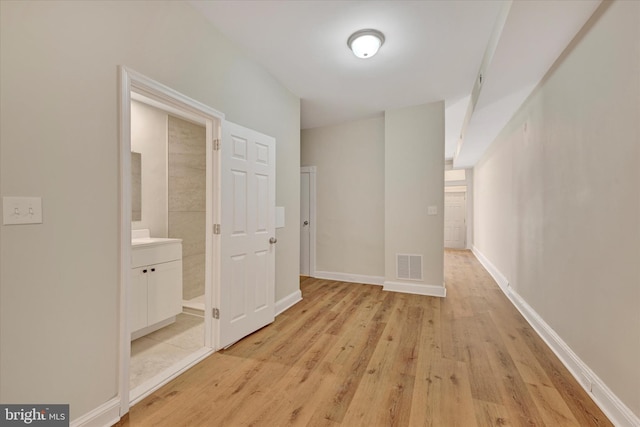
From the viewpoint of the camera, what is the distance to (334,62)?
9.43ft

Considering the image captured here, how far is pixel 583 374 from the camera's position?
73.3 inches

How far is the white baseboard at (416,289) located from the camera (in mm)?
3875

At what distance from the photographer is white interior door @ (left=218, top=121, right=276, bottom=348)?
94.7 inches

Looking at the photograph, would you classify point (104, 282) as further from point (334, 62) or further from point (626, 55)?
point (626, 55)

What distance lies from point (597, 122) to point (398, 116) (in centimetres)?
260

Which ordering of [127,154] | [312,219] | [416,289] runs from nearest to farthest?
[127,154] → [416,289] → [312,219]

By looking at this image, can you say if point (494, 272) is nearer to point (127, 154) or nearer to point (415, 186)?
point (415, 186)

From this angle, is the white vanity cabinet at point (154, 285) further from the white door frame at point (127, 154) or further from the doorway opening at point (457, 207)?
the doorway opening at point (457, 207)

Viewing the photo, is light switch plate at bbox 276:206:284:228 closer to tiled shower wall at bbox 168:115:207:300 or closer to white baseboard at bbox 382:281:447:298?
tiled shower wall at bbox 168:115:207:300

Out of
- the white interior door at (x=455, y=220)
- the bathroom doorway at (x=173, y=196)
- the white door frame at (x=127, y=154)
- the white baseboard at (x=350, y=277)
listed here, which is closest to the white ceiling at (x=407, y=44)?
the white door frame at (x=127, y=154)

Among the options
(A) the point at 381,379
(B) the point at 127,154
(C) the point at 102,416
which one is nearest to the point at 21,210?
(B) the point at 127,154

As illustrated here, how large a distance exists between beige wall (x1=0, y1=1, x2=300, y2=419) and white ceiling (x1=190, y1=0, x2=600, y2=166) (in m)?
0.92

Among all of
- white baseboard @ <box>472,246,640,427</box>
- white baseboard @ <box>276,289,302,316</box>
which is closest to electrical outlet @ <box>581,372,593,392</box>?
white baseboard @ <box>472,246,640,427</box>

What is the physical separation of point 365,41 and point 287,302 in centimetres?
299
